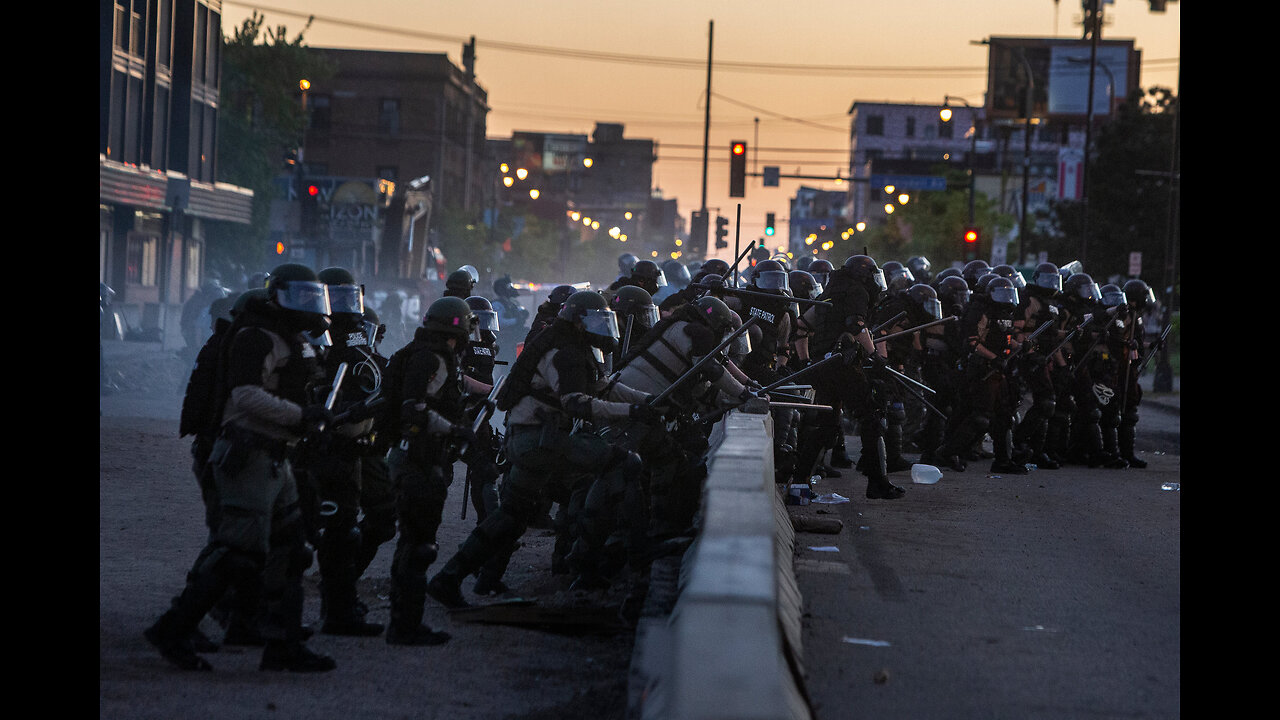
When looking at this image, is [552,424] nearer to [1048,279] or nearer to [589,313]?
[589,313]

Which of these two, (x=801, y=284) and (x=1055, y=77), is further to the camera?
(x=1055, y=77)

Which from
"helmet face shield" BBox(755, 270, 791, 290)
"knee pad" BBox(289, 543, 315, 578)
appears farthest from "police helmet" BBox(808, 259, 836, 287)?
"knee pad" BBox(289, 543, 315, 578)

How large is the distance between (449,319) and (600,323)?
3.88 feet

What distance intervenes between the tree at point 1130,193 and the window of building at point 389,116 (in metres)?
40.6

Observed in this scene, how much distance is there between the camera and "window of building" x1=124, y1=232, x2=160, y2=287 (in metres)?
35.7

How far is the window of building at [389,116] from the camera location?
245 feet

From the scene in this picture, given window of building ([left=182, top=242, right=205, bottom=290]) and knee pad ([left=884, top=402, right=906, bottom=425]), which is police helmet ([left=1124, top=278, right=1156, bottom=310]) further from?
window of building ([left=182, top=242, right=205, bottom=290])

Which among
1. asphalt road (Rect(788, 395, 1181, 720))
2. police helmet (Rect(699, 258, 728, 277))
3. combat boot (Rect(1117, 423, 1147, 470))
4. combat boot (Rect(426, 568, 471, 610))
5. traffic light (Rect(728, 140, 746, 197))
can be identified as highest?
traffic light (Rect(728, 140, 746, 197))

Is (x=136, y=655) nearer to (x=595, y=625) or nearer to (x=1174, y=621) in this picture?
(x=595, y=625)

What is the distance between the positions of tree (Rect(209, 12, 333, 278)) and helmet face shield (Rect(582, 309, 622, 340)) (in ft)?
128

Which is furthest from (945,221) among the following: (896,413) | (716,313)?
(716,313)

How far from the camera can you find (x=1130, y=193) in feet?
140
